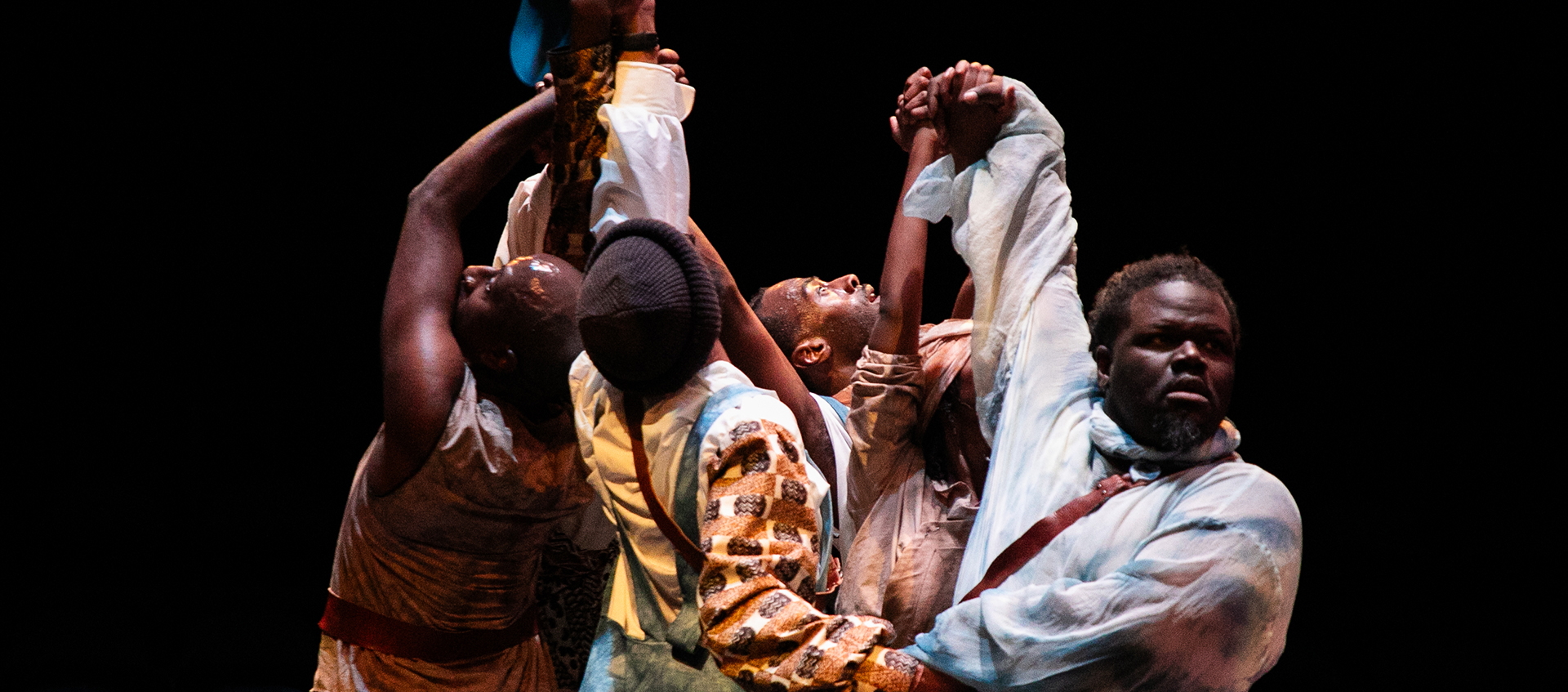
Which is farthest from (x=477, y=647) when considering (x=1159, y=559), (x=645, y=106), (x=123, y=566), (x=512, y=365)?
(x=123, y=566)

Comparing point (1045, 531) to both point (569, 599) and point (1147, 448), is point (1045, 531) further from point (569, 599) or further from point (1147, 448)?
point (569, 599)

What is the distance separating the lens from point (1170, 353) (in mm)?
1605

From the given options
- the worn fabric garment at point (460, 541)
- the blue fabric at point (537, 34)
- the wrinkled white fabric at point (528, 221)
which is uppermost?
the blue fabric at point (537, 34)

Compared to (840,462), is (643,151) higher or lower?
higher

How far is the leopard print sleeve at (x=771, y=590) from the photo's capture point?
4.60ft

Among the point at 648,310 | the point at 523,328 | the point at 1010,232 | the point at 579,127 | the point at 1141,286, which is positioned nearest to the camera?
the point at 648,310

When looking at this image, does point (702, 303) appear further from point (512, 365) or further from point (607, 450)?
point (512, 365)

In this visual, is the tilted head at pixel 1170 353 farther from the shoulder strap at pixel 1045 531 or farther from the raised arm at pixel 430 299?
the raised arm at pixel 430 299

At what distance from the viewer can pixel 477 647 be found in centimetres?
213

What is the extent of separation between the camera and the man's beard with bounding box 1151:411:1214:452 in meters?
1.57

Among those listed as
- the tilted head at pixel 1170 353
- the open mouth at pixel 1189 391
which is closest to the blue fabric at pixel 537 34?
the tilted head at pixel 1170 353

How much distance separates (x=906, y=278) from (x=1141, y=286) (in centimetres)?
51

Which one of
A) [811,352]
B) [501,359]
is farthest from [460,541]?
[811,352]

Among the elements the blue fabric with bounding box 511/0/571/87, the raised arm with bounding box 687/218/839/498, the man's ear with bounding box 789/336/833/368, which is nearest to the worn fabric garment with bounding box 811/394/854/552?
the raised arm with bounding box 687/218/839/498
